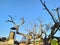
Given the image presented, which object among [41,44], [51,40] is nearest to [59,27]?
[51,40]

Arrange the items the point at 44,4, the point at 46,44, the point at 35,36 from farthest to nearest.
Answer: the point at 35,36, the point at 46,44, the point at 44,4

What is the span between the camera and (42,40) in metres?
22.2

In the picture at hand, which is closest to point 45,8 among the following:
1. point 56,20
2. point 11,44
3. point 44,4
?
point 44,4

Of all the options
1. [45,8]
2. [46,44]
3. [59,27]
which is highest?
[45,8]

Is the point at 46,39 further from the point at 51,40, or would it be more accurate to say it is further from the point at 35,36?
the point at 35,36

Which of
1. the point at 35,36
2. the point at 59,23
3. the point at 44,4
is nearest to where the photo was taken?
the point at 44,4

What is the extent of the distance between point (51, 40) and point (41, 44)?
12.7 feet

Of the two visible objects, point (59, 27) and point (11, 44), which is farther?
point (59, 27)

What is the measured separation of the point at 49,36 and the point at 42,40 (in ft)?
6.82

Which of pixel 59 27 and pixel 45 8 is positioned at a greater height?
pixel 45 8

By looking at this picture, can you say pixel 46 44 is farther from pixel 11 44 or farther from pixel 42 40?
pixel 11 44

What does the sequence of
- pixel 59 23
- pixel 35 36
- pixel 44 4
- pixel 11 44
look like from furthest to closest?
pixel 35 36
pixel 59 23
pixel 44 4
pixel 11 44

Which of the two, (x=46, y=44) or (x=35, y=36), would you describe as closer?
(x=46, y=44)

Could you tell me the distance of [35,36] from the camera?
23516 millimetres
